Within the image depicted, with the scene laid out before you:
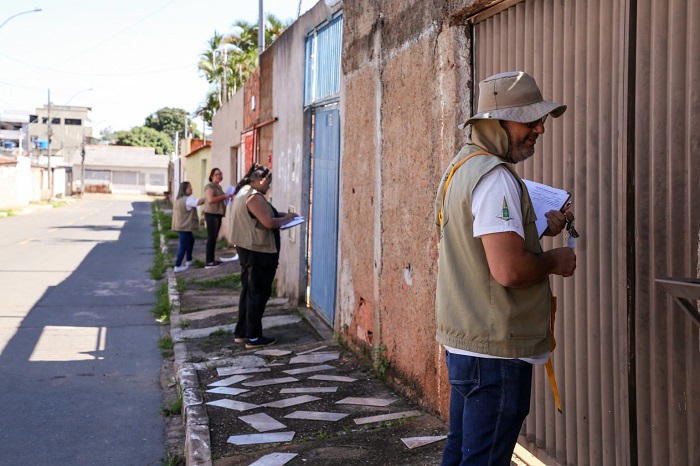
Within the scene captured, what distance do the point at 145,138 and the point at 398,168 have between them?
98.1m

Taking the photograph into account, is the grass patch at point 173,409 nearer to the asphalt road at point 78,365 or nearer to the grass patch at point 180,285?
the asphalt road at point 78,365

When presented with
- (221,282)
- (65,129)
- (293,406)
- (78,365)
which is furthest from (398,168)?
(65,129)

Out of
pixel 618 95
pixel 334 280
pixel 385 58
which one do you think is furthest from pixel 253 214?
pixel 618 95

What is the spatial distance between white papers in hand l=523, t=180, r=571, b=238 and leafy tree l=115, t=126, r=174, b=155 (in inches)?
3785

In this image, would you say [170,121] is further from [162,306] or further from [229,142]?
[162,306]

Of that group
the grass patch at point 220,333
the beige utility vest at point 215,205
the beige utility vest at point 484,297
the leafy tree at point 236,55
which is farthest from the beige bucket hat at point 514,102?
the leafy tree at point 236,55

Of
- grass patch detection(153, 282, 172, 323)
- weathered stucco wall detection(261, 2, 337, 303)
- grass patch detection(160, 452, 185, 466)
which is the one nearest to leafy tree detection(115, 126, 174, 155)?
grass patch detection(153, 282, 172, 323)

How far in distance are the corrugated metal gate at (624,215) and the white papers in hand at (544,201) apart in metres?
0.50

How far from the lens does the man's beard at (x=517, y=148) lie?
9.75ft

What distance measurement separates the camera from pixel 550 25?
161 inches

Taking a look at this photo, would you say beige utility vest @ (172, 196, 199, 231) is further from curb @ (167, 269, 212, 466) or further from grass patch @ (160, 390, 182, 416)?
grass patch @ (160, 390, 182, 416)

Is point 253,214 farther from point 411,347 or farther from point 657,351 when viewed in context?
point 657,351

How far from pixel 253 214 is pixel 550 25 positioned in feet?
14.4

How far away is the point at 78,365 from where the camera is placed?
26.1ft
